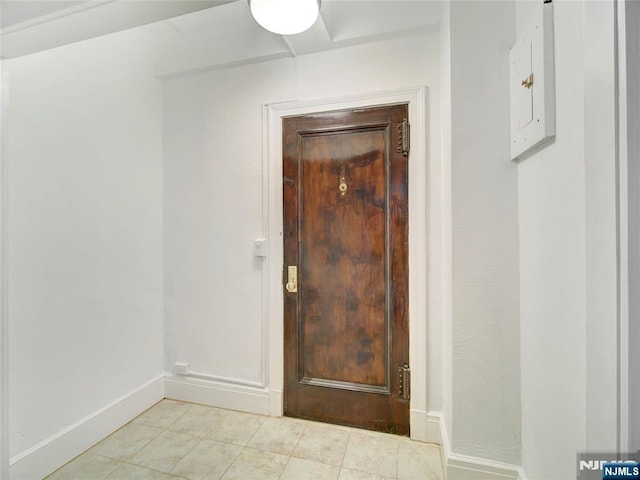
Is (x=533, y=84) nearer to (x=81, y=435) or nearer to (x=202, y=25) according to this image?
(x=202, y=25)

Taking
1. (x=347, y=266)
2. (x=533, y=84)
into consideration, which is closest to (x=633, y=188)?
(x=533, y=84)

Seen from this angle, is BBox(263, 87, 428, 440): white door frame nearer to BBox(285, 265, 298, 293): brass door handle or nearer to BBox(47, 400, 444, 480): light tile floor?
BBox(47, 400, 444, 480): light tile floor

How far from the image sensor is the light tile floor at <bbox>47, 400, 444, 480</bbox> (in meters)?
1.46

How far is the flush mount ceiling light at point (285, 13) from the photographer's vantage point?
135cm

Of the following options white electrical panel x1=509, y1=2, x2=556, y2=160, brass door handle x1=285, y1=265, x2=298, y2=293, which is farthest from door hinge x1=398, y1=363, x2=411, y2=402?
white electrical panel x1=509, y1=2, x2=556, y2=160

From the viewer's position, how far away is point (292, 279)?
1.91 meters

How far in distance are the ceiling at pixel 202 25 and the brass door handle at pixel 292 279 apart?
1366 mm

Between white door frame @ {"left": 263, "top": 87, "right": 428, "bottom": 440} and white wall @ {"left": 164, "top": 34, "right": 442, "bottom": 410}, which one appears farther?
white wall @ {"left": 164, "top": 34, "right": 442, "bottom": 410}

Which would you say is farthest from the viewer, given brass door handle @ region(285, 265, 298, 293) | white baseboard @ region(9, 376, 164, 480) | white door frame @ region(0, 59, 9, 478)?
brass door handle @ region(285, 265, 298, 293)

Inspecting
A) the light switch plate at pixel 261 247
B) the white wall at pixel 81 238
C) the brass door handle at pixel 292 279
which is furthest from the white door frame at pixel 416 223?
the white wall at pixel 81 238

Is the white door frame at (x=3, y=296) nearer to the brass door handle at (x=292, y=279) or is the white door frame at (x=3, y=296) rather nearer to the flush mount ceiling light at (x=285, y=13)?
the flush mount ceiling light at (x=285, y=13)

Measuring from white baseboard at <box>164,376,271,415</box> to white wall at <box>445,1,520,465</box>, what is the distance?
1.21m

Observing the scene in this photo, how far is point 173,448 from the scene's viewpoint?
5.38 feet

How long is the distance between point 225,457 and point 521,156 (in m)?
2.09
